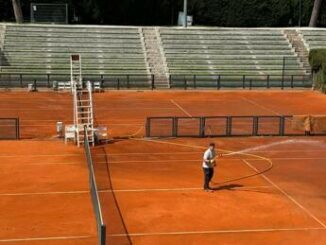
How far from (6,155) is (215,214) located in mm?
11020

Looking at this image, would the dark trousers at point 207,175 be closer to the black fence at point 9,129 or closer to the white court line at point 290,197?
the white court line at point 290,197

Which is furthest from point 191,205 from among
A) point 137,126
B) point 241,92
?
point 241,92

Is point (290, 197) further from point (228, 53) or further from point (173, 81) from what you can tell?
point (228, 53)

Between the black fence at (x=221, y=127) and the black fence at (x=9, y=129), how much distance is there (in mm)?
6175

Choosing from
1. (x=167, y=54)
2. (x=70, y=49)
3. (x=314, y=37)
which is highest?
(x=314, y=37)

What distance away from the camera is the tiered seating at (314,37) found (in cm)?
6122

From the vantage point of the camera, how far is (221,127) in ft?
105

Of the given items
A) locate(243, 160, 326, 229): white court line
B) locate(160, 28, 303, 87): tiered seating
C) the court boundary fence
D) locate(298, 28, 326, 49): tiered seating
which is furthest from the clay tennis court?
locate(298, 28, 326, 49): tiered seating

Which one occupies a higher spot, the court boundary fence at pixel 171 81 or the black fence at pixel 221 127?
the court boundary fence at pixel 171 81

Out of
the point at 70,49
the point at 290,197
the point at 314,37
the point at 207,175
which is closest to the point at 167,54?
the point at 70,49

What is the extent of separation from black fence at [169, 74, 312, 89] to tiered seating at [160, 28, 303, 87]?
1.10 ft

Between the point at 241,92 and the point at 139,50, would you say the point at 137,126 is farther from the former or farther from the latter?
the point at 139,50

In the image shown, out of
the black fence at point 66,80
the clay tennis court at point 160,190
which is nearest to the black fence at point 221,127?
the clay tennis court at point 160,190

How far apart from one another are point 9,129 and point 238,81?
87.6 ft
